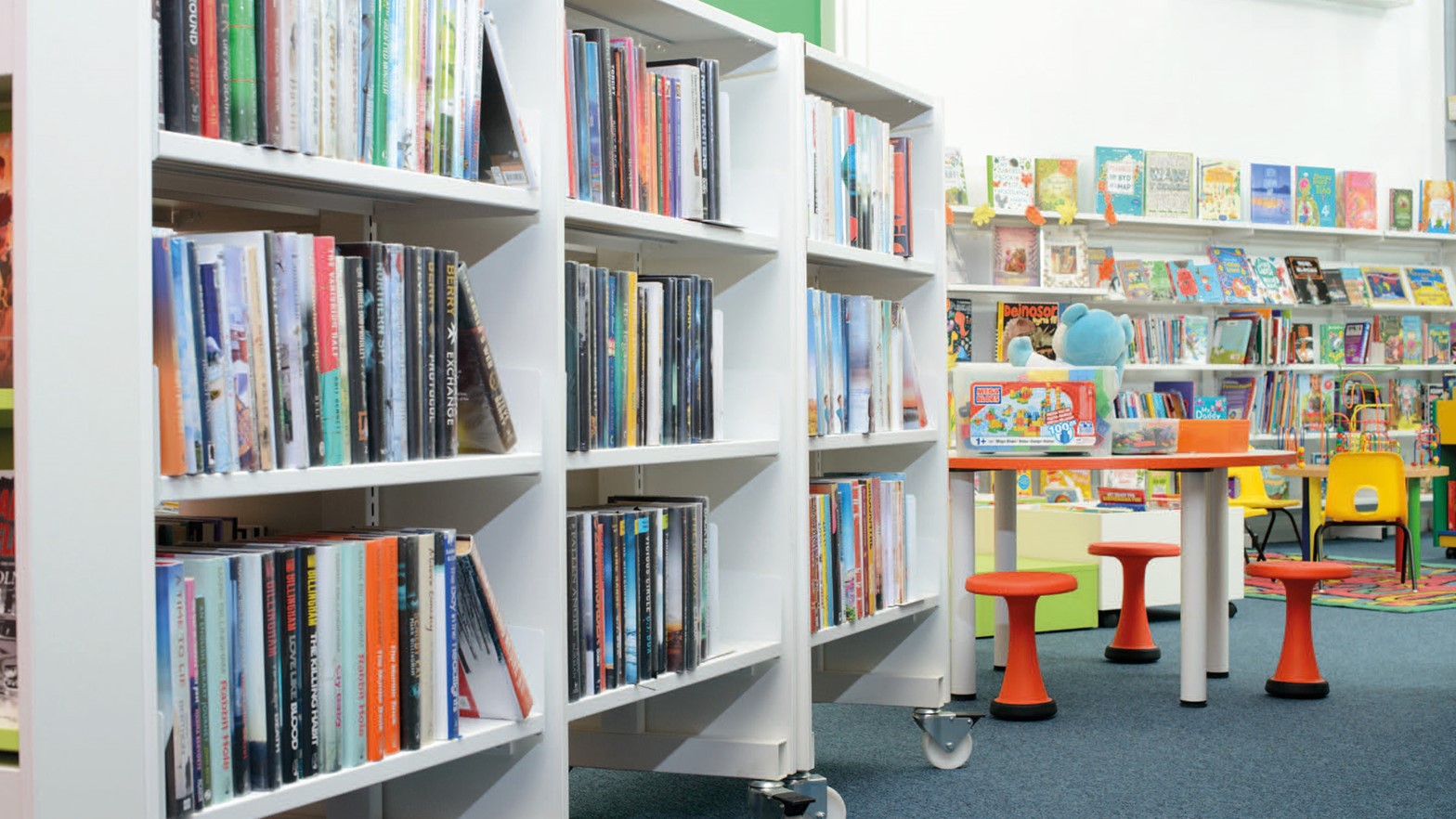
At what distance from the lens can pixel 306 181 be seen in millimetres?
1898

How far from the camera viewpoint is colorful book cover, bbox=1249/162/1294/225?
27.3 feet

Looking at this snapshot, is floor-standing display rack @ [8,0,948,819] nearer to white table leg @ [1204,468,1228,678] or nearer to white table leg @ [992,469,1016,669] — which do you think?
white table leg @ [992,469,1016,669]

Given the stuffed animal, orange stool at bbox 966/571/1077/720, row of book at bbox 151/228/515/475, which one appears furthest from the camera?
the stuffed animal

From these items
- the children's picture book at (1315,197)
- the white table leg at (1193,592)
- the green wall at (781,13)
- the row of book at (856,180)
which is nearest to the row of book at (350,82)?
the row of book at (856,180)

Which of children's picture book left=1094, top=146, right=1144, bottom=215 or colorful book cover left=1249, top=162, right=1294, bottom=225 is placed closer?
children's picture book left=1094, top=146, right=1144, bottom=215

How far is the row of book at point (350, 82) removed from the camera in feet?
5.49

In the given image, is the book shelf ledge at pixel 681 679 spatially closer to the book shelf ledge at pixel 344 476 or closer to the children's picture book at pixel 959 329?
the book shelf ledge at pixel 344 476

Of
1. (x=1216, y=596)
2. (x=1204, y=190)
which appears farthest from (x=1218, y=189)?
(x=1216, y=596)

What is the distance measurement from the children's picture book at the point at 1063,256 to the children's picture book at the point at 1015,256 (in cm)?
5

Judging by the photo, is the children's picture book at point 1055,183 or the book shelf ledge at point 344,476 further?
the children's picture book at point 1055,183

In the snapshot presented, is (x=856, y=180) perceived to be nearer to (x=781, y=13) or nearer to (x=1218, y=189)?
(x=781, y=13)

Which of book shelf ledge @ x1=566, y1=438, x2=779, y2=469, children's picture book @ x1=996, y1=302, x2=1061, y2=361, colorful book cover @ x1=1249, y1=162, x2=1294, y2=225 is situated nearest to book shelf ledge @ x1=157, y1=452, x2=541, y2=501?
book shelf ledge @ x1=566, y1=438, x2=779, y2=469

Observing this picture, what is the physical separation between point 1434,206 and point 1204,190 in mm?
1779

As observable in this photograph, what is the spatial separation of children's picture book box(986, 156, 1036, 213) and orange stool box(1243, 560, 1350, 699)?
337 centimetres
